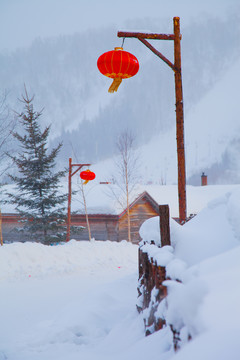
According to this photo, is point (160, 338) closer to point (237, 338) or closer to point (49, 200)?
point (237, 338)

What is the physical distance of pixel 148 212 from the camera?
70.6 ft

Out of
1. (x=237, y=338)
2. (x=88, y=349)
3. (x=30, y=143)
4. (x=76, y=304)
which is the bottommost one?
(x=76, y=304)

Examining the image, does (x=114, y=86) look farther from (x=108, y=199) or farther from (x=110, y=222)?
(x=108, y=199)

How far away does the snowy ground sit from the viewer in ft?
5.10

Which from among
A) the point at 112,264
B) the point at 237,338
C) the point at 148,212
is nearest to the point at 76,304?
the point at 237,338

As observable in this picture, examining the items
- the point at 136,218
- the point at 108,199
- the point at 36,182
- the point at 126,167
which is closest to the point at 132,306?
the point at 36,182

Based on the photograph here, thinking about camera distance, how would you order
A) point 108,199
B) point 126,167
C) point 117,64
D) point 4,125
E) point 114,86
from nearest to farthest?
point 117,64 → point 114,86 → point 4,125 → point 126,167 → point 108,199

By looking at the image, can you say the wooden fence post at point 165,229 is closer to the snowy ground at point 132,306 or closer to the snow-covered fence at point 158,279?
the snow-covered fence at point 158,279

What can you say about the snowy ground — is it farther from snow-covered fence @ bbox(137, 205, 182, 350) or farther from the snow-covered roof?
the snow-covered roof

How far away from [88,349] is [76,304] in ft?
5.83

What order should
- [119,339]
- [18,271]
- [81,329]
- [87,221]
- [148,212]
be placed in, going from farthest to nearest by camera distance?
[148,212] → [87,221] → [18,271] → [81,329] → [119,339]

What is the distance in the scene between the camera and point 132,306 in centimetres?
501

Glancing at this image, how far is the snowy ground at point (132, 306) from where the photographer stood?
155 centimetres

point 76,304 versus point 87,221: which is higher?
point 76,304
